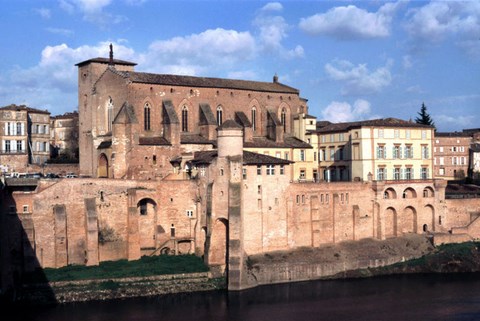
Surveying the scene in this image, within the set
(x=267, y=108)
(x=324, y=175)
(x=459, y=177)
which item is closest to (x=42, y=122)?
(x=267, y=108)

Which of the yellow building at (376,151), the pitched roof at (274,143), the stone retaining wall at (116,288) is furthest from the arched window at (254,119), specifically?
the stone retaining wall at (116,288)

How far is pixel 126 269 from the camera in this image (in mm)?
50500

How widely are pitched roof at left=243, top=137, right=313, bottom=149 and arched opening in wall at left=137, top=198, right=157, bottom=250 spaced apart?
1413 centimetres

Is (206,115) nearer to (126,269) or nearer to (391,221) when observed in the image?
(391,221)

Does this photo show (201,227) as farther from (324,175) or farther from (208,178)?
(324,175)

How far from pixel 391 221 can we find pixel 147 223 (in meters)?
23.6

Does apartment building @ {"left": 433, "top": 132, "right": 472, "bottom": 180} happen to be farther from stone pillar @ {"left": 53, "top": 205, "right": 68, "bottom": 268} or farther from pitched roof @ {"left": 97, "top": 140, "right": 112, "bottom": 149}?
stone pillar @ {"left": 53, "top": 205, "right": 68, "bottom": 268}

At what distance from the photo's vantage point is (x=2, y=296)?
46250 mm

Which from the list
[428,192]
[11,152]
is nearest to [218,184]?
[428,192]

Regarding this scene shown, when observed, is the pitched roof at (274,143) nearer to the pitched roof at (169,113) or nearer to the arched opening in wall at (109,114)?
the pitched roof at (169,113)

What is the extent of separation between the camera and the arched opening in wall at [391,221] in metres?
65.2

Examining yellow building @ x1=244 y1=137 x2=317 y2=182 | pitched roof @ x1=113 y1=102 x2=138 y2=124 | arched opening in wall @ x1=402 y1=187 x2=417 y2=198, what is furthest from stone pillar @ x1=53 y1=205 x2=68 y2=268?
arched opening in wall @ x1=402 y1=187 x2=417 y2=198

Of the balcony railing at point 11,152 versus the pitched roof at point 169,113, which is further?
the balcony railing at point 11,152

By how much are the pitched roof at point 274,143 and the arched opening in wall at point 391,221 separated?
414 inches
